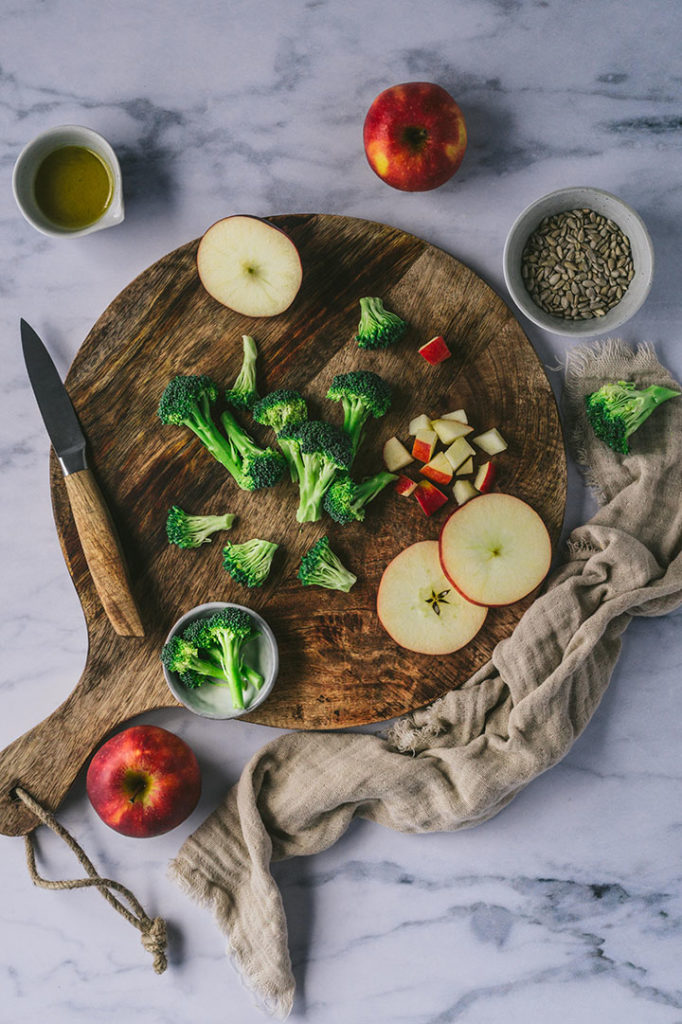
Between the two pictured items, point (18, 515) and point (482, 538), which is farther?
point (18, 515)

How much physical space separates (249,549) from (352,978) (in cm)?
158

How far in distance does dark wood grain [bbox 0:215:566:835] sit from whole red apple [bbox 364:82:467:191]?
0.69ft

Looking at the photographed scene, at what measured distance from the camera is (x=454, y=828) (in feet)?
8.92

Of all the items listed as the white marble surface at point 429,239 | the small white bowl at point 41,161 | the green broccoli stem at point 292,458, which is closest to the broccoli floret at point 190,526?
the green broccoli stem at point 292,458

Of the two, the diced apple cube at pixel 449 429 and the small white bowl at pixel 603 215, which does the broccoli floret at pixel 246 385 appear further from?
the small white bowl at pixel 603 215

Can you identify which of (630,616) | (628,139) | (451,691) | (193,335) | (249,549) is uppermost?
(628,139)

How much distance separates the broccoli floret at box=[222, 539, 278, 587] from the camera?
8.87ft

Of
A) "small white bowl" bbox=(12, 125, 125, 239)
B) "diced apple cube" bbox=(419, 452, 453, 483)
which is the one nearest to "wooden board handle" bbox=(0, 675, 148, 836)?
"diced apple cube" bbox=(419, 452, 453, 483)

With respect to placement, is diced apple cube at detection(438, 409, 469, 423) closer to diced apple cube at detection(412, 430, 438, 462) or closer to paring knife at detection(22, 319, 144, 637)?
diced apple cube at detection(412, 430, 438, 462)

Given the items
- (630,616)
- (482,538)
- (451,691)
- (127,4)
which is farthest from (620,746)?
(127,4)

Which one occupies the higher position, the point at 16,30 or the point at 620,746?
the point at 16,30

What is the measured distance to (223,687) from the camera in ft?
8.79

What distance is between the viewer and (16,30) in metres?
2.84

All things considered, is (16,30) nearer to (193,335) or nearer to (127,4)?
(127,4)
